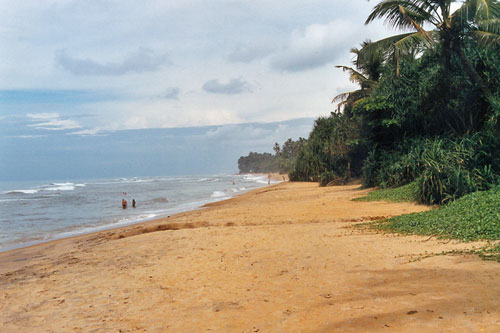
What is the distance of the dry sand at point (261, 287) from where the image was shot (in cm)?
394

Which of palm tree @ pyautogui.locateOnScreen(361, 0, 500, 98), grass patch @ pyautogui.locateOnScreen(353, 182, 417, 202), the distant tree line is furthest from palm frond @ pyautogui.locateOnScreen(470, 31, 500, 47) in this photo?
the distant tree line

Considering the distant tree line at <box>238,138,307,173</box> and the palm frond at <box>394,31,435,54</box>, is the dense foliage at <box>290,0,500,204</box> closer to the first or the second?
the palm frond at <box>394,31,435,54</box>

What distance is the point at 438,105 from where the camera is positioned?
1642 centimetres

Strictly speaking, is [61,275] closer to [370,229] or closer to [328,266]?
[328,266]

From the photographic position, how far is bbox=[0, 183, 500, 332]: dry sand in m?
3.94

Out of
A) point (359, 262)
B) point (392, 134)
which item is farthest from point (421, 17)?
point (359, 262)

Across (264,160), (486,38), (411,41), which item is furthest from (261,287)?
(264,160)

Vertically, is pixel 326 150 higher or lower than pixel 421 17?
lower

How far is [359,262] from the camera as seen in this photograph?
6152mm

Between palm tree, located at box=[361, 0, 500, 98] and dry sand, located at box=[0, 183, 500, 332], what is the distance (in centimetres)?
966

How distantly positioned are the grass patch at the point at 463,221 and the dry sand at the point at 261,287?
0.50m

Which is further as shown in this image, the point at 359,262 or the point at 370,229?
the point at 370,229

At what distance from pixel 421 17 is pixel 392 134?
22.0ft

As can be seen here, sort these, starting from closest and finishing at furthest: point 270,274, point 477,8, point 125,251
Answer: point 270,274
point 125,251
point 477,8
